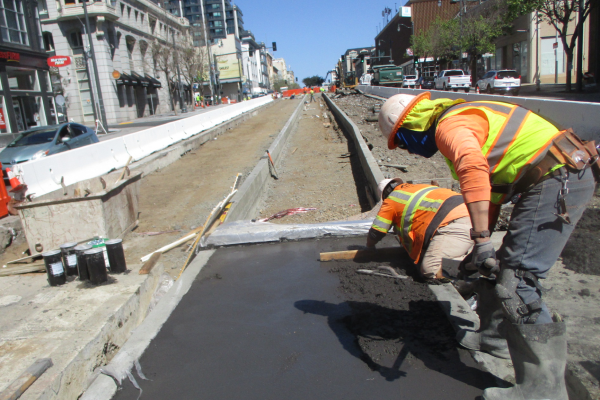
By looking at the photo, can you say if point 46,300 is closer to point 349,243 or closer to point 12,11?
point 349,243

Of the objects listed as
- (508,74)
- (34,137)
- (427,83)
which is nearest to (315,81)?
(427,83)

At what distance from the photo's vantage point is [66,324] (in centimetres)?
362

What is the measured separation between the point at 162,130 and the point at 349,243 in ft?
39.6

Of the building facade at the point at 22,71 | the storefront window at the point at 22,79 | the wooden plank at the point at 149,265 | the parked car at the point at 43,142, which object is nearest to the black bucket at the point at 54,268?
the wooden plank at the point at 149,265

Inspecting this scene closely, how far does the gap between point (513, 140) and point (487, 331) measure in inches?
48.2

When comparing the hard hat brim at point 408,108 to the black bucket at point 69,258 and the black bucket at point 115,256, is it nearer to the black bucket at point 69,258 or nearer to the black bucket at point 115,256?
the black bucket at point 115,256

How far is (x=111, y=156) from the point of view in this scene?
11.7 m

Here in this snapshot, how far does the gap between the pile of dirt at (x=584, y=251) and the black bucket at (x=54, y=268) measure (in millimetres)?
4814

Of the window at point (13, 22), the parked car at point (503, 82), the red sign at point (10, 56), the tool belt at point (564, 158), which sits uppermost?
the window at point (13, 22)

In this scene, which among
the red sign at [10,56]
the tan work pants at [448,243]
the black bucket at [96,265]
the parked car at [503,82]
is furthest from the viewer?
the parked car at [503,82]

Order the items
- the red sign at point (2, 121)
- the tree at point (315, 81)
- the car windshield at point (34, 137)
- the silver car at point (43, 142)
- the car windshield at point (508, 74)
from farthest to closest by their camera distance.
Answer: the tree at point (315, 81), the car windshield at point (508, 74), the red sign at point (2, 121), the car windshield at point (34, 137), the silver car at point (43, 142)

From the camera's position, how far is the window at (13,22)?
876 inches

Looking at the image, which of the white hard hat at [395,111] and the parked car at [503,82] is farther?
the parked car at [503,82]

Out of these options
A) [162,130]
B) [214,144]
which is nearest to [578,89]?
[214,144]
